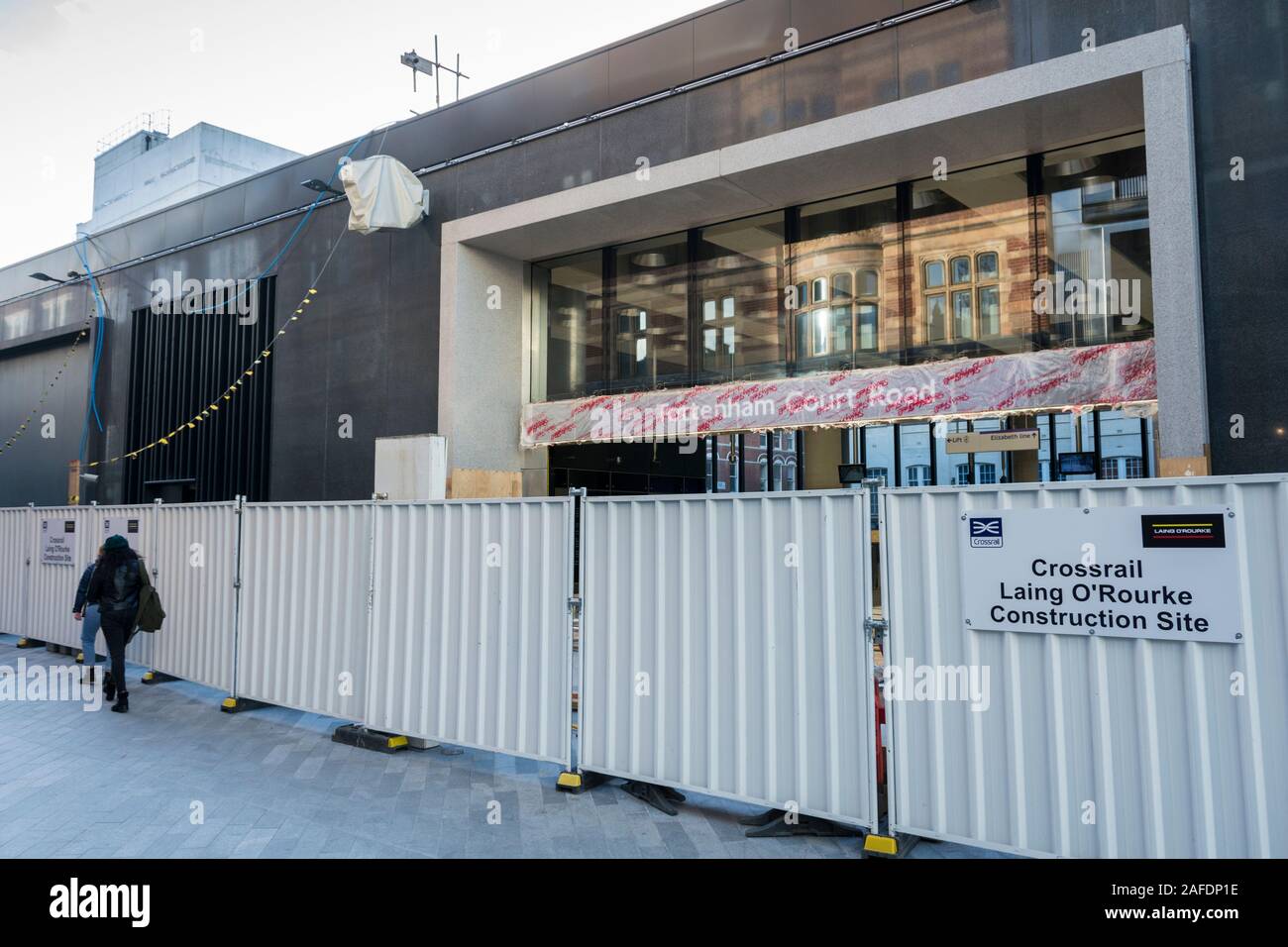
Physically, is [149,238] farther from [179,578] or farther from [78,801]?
[78,801]

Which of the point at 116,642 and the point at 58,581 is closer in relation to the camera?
the point at 116,642

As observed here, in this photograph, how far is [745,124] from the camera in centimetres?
1155

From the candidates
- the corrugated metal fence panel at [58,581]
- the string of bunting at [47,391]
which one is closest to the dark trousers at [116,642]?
the corrugated metal fence panel at [58,581]

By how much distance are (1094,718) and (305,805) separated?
5279mm

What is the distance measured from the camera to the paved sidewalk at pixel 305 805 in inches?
214

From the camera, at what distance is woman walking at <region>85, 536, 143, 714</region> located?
964 cm

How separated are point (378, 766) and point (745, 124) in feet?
29.7

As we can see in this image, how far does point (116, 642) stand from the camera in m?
9.67

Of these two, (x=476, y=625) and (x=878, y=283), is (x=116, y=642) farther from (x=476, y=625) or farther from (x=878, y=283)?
(x=878, y=283)

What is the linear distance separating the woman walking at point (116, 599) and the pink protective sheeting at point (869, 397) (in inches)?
251

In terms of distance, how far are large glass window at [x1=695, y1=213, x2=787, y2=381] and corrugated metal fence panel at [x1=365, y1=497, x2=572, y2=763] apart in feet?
21.2

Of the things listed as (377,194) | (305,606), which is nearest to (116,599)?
(305,606)

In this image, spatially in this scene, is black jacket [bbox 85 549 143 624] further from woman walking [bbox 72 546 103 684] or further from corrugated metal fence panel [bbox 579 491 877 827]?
corrugated metal fence panel [bbox 579 491 877 827]
